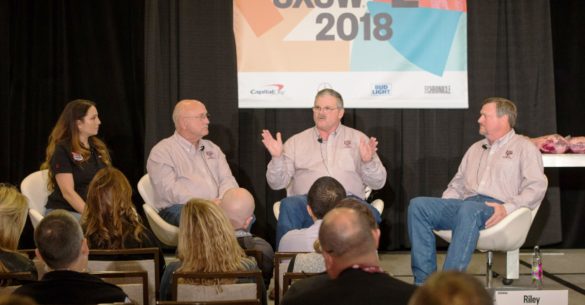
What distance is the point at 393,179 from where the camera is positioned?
6.63 metres

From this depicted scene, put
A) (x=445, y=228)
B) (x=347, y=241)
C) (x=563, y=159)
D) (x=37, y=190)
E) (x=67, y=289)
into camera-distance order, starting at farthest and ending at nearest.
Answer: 1. (x=563, y=159)
2. (x=37, y=190)
3. (x=445, y=228)
4. (x=67, y=289)
5. (x=347, y=241)

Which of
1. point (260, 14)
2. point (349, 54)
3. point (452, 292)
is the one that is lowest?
point (452, 292)

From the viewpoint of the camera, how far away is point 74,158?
5223 mm

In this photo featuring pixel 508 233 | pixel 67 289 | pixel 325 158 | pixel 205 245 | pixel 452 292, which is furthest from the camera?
pixel 325 158

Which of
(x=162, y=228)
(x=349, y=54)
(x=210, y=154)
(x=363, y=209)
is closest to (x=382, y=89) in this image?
(x=349, y=54)

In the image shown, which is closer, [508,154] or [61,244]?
[61,244]

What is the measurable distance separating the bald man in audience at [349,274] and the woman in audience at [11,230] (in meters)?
1.55

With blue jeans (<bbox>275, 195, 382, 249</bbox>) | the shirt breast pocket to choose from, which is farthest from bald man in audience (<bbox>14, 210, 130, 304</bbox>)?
the shirt breast pocket

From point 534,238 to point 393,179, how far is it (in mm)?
1326

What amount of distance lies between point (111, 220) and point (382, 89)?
299 cm

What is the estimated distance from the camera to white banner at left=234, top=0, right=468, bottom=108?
625 cm

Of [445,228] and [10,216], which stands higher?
[10,216]

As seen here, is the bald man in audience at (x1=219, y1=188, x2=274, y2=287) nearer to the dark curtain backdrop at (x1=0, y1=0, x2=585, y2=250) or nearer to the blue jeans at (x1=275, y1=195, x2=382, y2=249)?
the blue jeans at (x1=275, y1=195, x2=382, y2=249)

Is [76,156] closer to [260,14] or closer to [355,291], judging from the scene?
[260,14]
